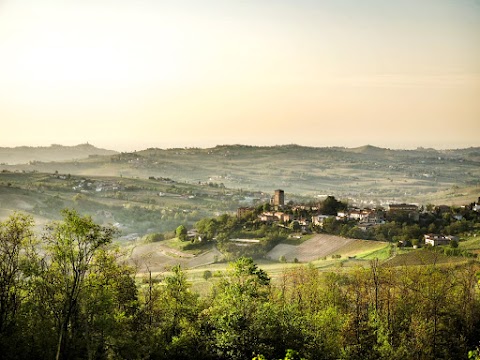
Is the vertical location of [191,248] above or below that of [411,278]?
below

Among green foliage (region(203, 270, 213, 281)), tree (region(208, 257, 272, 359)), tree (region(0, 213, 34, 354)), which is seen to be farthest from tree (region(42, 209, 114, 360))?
green foliage (region(203, 270, 213, 281))

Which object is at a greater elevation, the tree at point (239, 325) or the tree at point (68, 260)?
the tree at point (68, 260)

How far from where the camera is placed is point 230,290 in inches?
770

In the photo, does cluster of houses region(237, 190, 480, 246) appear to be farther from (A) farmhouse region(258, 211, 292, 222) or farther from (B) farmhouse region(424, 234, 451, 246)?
(B) farmhouse region(424, 234, 451, 246)

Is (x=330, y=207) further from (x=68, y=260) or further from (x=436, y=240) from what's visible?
(x=68, y=260)

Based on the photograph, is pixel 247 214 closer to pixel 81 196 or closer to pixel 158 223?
pixel 158 223

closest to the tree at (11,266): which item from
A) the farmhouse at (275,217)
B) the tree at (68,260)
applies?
the tree at (68,260)

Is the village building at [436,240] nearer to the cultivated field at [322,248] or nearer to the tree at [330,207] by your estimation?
the cultivated field at [322,248]

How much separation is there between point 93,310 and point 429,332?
11.7m

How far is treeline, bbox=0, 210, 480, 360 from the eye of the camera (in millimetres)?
14703

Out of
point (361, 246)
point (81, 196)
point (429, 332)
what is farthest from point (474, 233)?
point (81, 196)

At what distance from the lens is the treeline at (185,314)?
1470 centimetres

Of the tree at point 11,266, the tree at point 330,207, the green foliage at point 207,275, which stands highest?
the tree at point 11,266

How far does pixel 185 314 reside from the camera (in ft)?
60.3
